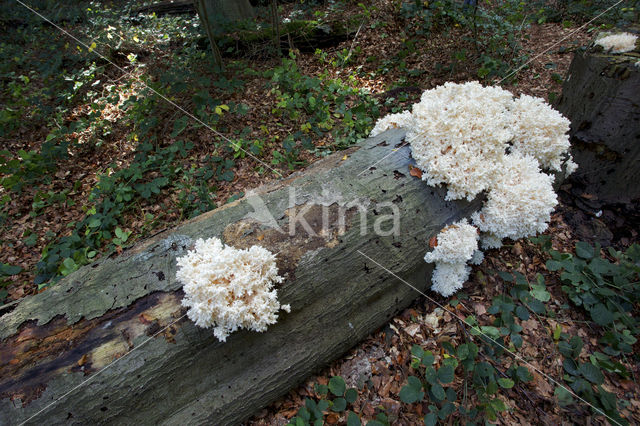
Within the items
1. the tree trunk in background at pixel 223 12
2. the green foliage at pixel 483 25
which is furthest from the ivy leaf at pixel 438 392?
the tree trunk in background at pixel 223 12

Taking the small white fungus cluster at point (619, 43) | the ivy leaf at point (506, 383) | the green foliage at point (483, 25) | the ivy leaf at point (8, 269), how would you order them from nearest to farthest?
the ivy leaf at point (506, 383) < the small white fungus cluster at point (619, 43) < the ivy leaf at point (8, 269) < the green foliage at point (483, 25)

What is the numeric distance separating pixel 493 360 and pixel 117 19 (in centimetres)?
1034

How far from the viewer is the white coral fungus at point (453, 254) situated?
8.27 feet

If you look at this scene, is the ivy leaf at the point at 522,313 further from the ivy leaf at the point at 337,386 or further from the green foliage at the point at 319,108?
the green foliage at the point at 319,108

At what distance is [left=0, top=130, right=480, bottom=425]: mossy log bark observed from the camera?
1.86 m

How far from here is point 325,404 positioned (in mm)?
2271

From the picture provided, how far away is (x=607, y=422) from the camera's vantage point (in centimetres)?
216

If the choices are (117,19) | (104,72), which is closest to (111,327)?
(104,72)

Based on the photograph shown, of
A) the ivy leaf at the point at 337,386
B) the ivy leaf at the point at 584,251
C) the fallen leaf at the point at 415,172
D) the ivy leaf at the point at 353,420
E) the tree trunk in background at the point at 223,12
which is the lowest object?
the ivy leaf at the point at 337,386

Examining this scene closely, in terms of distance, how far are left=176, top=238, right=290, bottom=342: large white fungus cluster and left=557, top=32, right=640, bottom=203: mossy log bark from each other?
348 cm

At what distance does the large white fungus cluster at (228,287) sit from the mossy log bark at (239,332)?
0.52ft

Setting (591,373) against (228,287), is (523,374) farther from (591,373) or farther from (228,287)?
(228,287)

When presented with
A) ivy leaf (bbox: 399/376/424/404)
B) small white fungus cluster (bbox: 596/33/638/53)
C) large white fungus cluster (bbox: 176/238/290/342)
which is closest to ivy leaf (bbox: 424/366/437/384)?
ivy leaf (bbox: 399/376/424/404)

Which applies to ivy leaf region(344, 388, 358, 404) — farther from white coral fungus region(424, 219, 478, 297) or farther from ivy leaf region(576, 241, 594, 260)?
ivy leaf region(576, 241, 594, 260)
